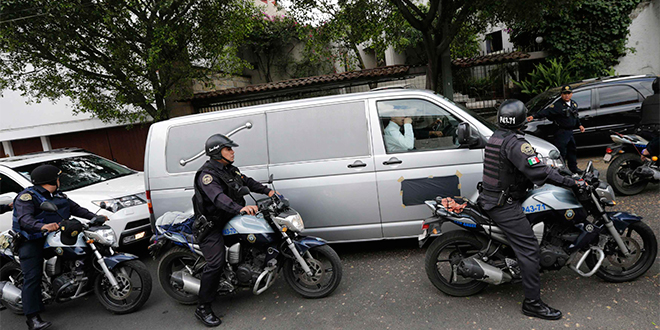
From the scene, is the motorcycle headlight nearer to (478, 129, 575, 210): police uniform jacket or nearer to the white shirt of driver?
the white shirt of driver

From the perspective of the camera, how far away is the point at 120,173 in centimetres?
691

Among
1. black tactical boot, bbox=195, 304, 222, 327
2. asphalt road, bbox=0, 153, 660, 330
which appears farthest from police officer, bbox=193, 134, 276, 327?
asphalt road, bbox=0, 153, 660, 330

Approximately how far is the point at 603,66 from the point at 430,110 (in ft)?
40.0

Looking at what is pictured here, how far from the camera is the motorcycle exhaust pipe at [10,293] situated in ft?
13.6

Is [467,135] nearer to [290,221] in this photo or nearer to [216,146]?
[290,221]

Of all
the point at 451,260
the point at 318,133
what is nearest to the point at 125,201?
the point at 318,133

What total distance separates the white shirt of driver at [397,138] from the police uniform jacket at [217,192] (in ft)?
5.60

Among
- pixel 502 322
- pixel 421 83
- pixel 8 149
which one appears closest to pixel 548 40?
pixel 421 83

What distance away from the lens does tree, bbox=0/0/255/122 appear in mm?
8297

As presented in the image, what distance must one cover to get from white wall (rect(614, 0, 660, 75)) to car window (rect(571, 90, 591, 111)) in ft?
25.1

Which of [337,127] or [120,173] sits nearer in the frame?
[337,127]

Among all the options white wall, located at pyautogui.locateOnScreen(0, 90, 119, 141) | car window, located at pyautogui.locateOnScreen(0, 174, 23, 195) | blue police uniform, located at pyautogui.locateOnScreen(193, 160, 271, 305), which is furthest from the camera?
white wall, located at pyautogui.locateOnScreen(0, 90, 119, 141)

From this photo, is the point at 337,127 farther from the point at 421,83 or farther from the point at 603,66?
the point at 603,66

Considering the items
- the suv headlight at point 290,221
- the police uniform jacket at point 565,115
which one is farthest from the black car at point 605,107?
the suv headlight at point 290,221
